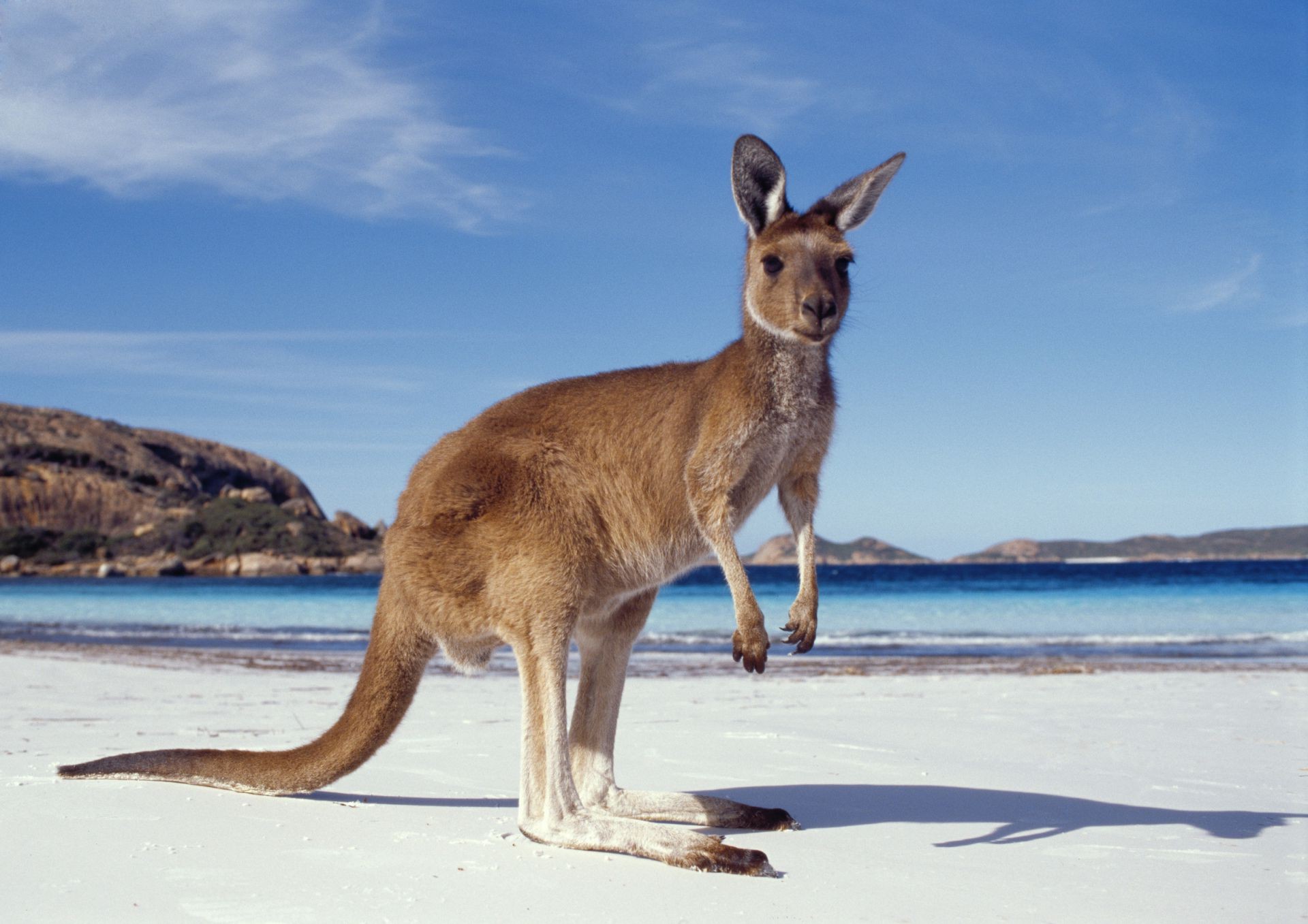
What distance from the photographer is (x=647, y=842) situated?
3150 mm

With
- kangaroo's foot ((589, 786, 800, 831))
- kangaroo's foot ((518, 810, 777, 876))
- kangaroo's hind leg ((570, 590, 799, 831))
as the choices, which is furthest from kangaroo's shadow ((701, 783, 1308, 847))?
kangaroo's foot ((518, 810, 777, 876))

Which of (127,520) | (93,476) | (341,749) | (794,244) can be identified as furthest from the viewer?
(93,476)

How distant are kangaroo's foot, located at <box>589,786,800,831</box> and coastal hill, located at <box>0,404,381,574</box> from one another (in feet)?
187

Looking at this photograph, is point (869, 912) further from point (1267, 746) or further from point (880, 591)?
point (880, 591)

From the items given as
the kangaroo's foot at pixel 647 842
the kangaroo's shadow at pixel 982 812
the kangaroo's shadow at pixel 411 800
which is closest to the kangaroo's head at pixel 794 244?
the kangaroo's foot at pixel 647 842

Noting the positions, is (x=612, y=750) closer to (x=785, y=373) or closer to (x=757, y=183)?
(x=785, y=373)

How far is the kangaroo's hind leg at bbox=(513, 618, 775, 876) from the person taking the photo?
10.3 ft

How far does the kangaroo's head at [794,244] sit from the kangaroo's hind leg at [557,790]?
1140 mm

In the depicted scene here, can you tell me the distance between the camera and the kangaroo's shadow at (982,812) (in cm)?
373

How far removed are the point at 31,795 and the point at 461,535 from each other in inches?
65.9

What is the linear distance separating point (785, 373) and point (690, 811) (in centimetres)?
151

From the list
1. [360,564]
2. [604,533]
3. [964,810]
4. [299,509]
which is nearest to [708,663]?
[964,810]

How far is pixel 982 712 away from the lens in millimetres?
7000

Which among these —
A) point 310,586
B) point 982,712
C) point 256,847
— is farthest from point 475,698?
point 310,586
